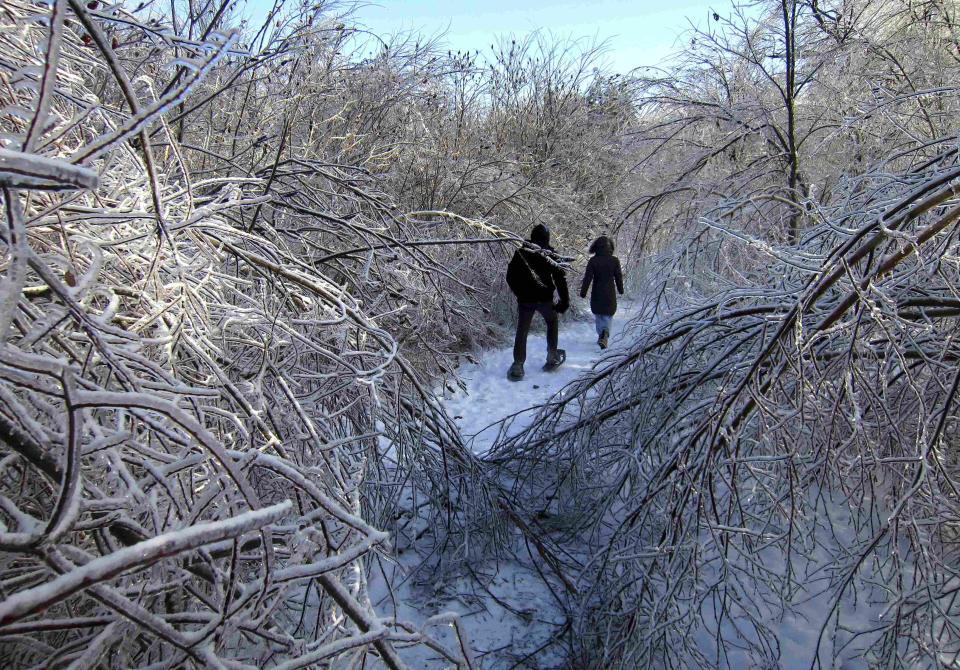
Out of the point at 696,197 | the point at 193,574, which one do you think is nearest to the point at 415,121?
the point at 696,197

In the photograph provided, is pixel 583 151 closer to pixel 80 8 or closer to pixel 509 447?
pixel 509 447

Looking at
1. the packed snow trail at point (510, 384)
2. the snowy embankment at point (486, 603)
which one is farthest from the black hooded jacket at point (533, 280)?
the snowy embankment at point (486, 603)

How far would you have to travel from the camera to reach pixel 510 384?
25.4 feet

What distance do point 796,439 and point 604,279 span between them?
22.4ft

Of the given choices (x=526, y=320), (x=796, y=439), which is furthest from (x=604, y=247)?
(x=796, y=439)

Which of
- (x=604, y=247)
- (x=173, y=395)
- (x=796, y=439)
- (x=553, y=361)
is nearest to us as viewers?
(x=173, y=395)

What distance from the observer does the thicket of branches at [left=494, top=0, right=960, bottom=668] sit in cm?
201

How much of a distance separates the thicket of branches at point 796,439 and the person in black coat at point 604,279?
3.29 m

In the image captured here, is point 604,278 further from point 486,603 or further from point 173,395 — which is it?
point 173,395

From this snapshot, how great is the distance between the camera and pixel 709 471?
7.66ft

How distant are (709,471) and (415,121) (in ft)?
23.3

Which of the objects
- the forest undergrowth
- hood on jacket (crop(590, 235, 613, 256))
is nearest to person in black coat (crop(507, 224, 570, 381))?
hood on jacket (crop(590, 235, 613, 256))

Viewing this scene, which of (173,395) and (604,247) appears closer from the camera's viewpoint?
(173,395)

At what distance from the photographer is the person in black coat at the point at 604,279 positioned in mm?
8875
